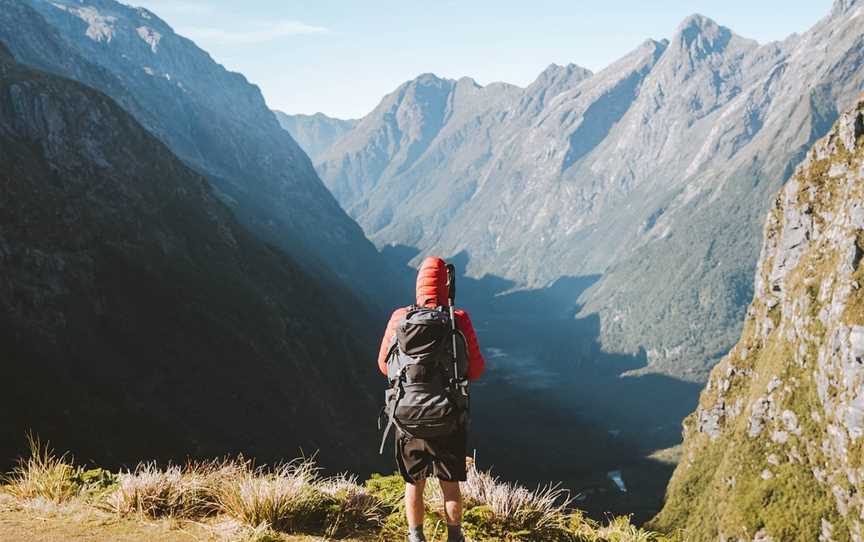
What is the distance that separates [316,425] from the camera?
14675cm

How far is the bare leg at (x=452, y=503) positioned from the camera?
31.9 ft

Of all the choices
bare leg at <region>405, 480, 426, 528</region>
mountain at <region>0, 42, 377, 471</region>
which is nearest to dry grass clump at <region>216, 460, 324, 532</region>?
bare leg at <region>405, 480, 426, 528</region>

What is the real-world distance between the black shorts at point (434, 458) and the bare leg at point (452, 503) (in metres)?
0.13

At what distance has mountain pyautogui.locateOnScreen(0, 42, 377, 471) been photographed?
101m

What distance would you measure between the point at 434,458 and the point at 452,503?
80 cm

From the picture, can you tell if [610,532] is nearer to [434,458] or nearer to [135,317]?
[434,458]

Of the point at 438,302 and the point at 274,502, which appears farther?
the point at 274,502

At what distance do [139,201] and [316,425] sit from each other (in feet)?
242

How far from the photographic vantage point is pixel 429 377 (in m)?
9.61

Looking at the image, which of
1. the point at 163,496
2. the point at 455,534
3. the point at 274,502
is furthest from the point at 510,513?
the point at 163,496

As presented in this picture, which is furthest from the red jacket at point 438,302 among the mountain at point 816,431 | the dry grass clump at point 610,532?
the mountain at point 816,431

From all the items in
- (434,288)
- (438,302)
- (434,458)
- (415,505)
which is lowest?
(415,505)

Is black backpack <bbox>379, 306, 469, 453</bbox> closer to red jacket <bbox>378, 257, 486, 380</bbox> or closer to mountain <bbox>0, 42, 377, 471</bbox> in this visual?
red jacket <bbox>378, 257, 486, 380</bbox>

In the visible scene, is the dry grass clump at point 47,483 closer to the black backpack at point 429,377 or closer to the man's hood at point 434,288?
the black backpack at point 429,377
